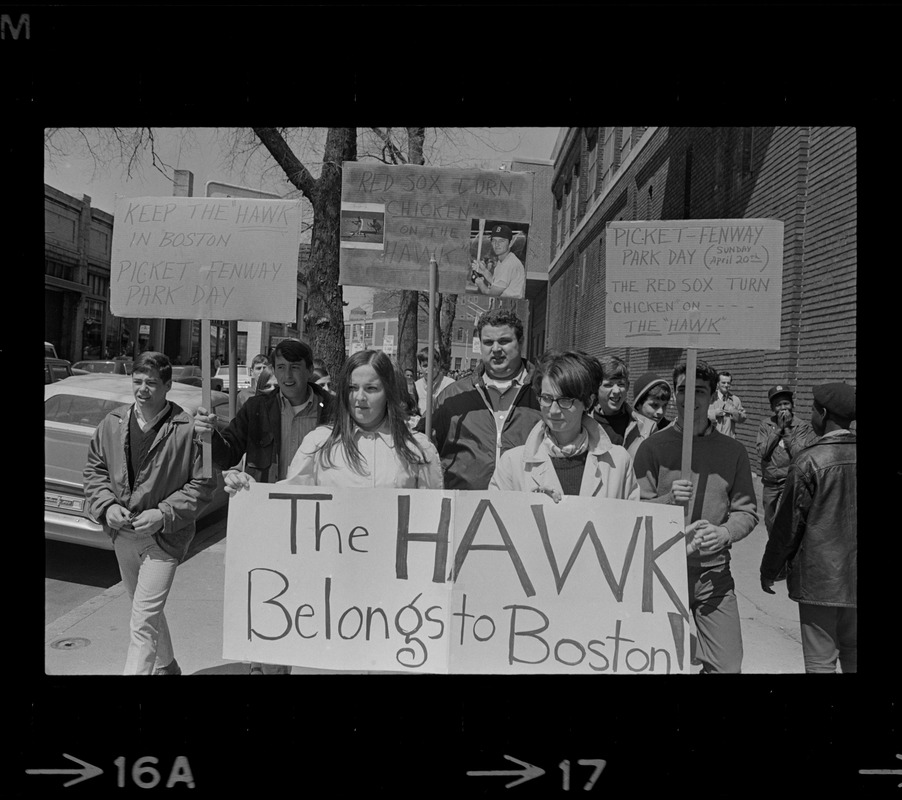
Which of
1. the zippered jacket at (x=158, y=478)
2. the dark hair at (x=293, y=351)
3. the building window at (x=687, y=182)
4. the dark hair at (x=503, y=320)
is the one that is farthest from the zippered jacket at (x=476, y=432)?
the building window at (x=687, y=182)

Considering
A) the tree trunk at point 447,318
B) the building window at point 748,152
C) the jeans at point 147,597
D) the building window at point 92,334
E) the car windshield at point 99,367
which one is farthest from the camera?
the tree trunk at point 447,318

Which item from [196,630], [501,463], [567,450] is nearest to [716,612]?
[567,450]

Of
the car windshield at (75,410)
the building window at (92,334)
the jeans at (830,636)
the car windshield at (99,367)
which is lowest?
the jeans at (830,636)

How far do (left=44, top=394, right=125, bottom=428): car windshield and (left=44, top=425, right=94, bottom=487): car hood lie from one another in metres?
0.07

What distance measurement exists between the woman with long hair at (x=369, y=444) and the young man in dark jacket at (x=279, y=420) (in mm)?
520

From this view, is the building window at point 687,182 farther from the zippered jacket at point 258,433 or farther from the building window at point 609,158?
the zippered jacket at point 258,433

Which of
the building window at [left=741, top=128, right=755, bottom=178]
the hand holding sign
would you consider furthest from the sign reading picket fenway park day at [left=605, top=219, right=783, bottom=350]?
the building window at [left=741, top=128, right=755, bottom=178]

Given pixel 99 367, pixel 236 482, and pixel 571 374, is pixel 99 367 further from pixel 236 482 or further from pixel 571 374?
pixel 571 374

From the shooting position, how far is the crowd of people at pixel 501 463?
9.14ft

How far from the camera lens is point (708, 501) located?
2.95 m
